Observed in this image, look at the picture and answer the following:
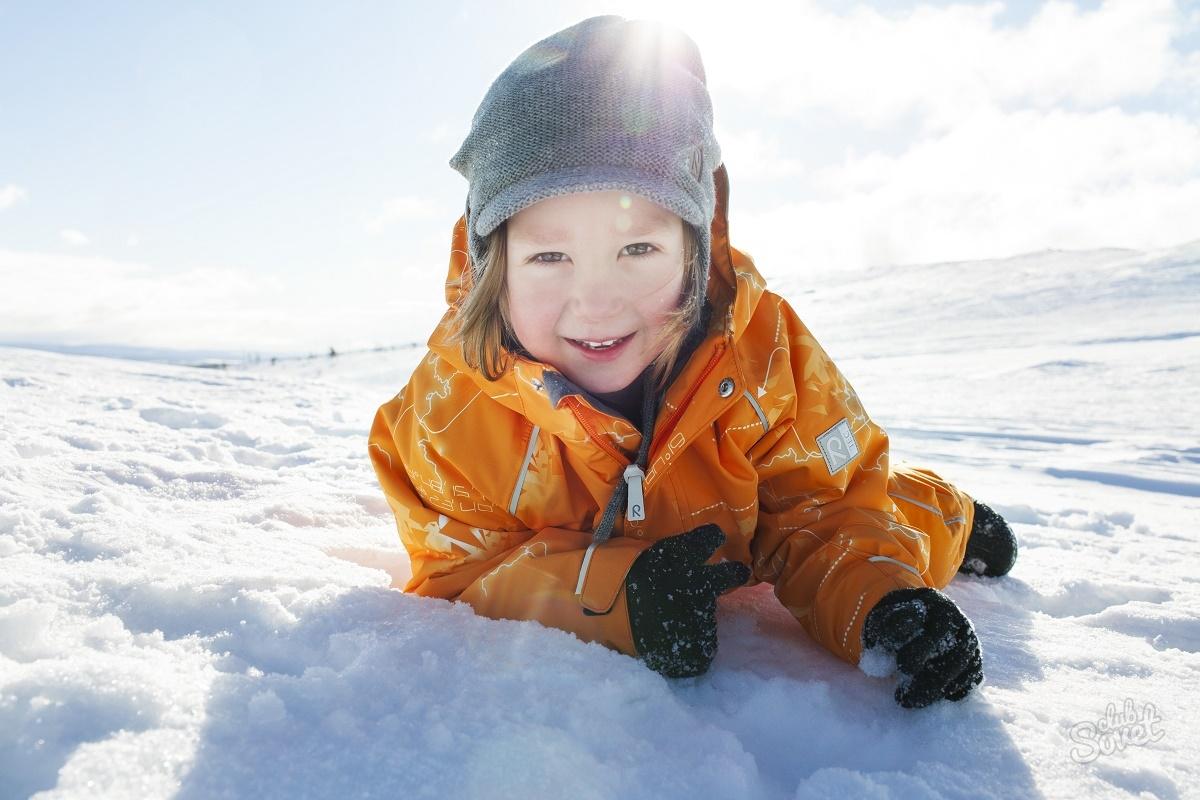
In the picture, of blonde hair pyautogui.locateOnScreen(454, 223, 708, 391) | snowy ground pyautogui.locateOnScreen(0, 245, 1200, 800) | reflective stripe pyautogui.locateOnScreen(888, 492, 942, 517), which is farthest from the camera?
reflective stripe pyautogui.locateOnScreen(888, 492, 942, 517)

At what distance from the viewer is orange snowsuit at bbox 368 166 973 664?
1534mm

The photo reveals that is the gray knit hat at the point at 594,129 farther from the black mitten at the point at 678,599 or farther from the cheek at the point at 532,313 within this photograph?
the black mitten at the point at 678,599

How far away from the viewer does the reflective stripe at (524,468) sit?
1620 mm

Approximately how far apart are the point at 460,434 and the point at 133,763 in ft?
3.01

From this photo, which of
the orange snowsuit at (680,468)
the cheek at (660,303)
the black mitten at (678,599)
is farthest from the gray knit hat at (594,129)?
the black mitten at (678,599)

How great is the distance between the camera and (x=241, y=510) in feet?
6.93

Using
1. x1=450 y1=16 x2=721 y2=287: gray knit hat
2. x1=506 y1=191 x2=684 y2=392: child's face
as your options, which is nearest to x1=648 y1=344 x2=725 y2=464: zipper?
x1=506 y1=191 x2=684 y2=392: child's face

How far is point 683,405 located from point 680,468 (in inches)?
5.9

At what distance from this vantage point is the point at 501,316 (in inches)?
64.2

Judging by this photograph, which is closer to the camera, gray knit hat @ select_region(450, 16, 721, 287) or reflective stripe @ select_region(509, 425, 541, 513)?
gray knit hat @ select_region(450, 16, 721, 287)

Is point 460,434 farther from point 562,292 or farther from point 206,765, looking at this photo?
point 206,765

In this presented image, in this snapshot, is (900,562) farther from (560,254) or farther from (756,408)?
(560,254)

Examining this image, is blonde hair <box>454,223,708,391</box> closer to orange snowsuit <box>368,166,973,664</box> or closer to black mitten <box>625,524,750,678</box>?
orange snowsuit <box>368,166,973,664</box>

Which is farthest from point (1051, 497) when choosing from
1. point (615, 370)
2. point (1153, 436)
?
point (615, 370)
